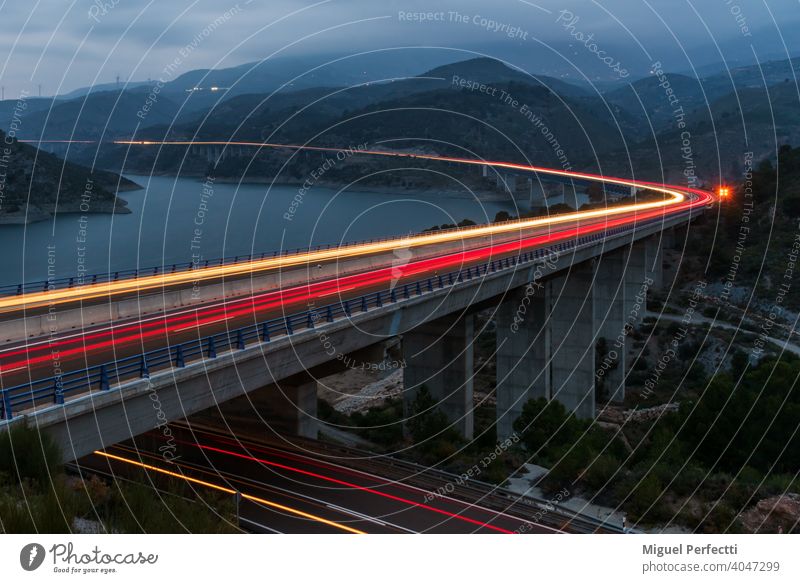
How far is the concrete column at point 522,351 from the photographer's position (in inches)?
2013

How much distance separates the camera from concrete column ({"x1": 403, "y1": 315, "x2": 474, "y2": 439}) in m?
40.3

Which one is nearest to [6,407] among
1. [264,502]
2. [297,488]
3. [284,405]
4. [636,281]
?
[264,502]

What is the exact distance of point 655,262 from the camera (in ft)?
287

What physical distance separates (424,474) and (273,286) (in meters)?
14.2

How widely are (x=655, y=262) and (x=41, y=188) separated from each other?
84.5m

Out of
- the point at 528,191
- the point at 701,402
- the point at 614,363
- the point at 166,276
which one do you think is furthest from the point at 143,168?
the point at 701,402

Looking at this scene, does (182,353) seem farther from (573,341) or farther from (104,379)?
(573,341)

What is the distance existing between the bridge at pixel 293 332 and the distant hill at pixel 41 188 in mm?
63361

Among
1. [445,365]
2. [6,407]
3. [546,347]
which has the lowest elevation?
[546,347]

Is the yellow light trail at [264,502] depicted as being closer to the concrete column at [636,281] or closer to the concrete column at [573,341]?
the concrete column at [573,341]

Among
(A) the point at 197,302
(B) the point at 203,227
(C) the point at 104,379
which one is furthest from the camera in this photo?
(B) the point at 203,227

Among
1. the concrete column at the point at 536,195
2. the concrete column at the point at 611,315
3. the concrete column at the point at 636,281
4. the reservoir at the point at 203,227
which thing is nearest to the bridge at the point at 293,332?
the concrete column at the point at 611,315

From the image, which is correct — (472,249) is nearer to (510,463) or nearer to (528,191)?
(510,463)

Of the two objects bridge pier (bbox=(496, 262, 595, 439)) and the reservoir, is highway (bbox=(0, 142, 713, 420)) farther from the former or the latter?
the reservoir
